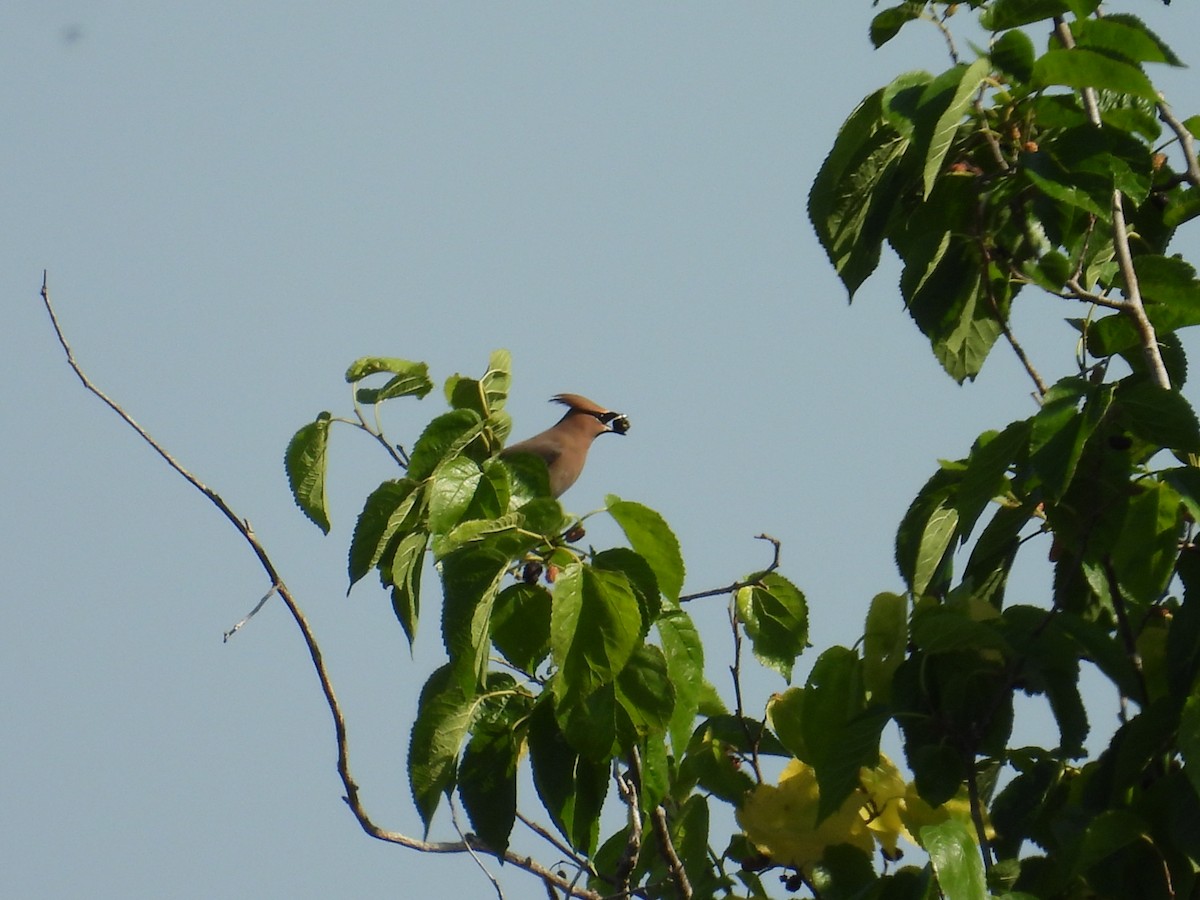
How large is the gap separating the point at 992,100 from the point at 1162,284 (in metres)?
0.48

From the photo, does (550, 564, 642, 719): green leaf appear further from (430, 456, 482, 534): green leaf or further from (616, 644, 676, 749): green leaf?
(430, 456, 482, 534): green leaf

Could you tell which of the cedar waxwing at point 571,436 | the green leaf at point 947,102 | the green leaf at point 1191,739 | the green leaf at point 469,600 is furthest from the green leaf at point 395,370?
the cedar waxwing at point 571,436

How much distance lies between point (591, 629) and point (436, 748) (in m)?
0.45

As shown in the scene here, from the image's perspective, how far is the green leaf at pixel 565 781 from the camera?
2.84 metres

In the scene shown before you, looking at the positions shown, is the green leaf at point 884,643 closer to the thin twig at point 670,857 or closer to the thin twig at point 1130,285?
the thin twig at point 670,857

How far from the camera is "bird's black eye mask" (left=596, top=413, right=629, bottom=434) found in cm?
706

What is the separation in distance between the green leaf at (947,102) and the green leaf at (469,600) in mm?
981

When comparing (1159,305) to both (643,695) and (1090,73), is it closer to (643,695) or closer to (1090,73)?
(1090,73)

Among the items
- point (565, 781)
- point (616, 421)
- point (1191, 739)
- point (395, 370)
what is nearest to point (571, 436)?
point (616, 421)

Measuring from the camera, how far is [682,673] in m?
2.85

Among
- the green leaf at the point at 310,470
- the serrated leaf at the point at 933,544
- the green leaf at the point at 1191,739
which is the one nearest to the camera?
the green leaf at the point at 1191,739

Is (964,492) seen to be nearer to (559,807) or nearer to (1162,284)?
(1162,284)

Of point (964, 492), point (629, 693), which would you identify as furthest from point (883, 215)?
point (629, 693)

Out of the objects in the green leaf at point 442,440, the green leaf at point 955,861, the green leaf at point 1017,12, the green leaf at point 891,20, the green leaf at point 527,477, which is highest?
the green leaf at point 891,20
